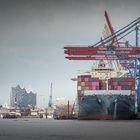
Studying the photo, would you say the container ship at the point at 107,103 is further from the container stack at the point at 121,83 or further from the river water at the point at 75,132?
the river water at the point at 75,132

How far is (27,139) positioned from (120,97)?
142 feet

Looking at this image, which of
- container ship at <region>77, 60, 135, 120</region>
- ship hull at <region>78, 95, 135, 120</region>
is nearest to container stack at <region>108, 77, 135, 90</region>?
container ship at <region>77, 60, 135, 120</region>

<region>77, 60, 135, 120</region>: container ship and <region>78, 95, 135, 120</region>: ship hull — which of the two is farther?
<region>77, 60, 135, 120</region>: container ship

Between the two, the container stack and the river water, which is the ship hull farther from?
the river water

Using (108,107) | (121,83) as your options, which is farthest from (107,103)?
(121,83)

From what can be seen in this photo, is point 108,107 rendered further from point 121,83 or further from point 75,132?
point 75,132

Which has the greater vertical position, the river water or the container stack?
the container stack

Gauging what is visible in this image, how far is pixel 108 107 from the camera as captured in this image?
247 ft

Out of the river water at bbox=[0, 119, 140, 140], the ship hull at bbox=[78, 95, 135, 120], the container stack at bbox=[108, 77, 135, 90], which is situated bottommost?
the river water at bbox=[0, 119, 140, 140]

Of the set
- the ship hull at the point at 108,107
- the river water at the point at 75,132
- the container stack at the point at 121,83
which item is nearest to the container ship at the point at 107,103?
the ship hull at the point at 108,107

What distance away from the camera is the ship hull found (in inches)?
2948

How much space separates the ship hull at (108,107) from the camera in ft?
246

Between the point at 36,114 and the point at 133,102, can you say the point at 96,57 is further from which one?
the point at 36,114

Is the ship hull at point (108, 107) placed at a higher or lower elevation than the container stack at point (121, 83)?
lower
